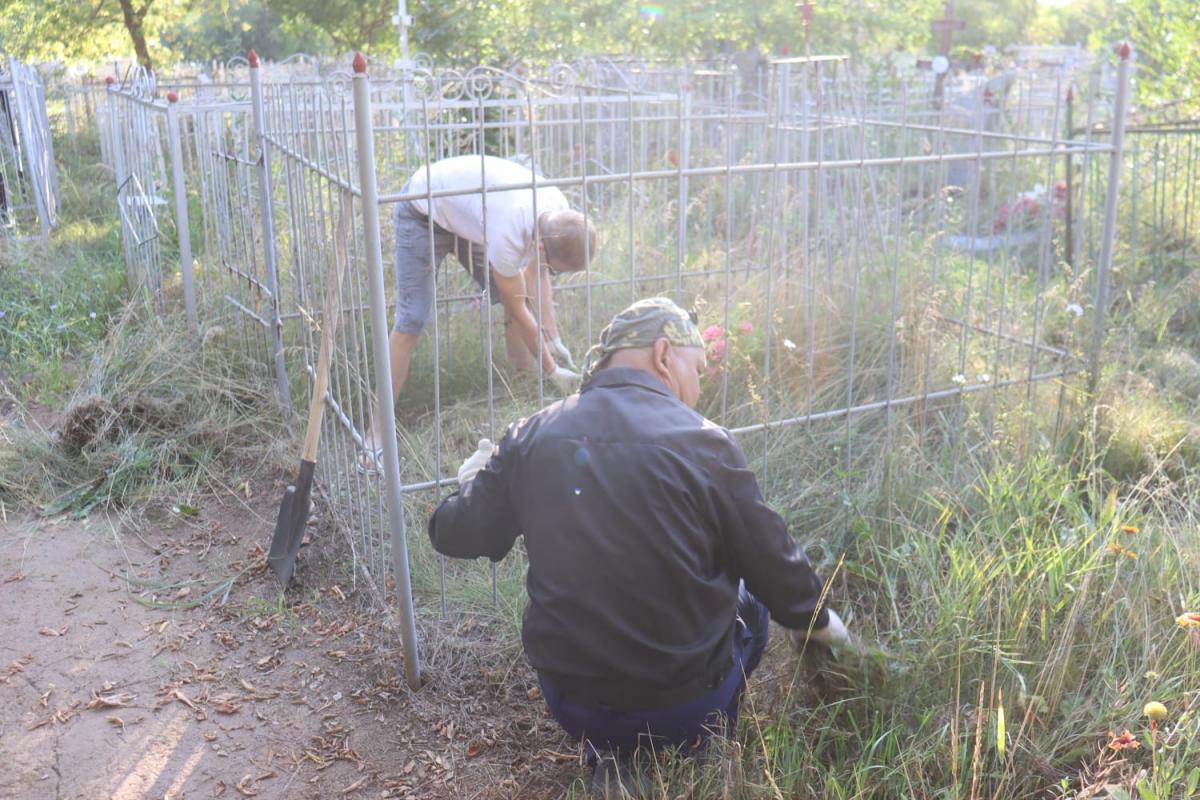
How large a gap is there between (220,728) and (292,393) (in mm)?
2286

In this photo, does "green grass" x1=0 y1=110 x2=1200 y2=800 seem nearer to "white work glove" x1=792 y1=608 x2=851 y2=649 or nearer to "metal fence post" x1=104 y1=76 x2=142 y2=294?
"white work glove" x1=792 y1=608 x2=851 y2=649

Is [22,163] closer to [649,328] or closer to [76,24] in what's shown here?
[649,328]

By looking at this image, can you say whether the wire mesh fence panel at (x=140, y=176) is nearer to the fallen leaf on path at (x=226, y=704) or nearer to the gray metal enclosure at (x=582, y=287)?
the gray metal enclosure at (x=582, y=287)

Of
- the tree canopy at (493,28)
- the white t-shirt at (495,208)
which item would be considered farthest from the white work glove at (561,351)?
the tree canopy at (493,28)

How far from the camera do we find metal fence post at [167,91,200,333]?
5523 millimetres

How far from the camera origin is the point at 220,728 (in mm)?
3152

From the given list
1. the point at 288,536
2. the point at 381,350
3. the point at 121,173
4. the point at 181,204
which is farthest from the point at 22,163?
the point at 381,350

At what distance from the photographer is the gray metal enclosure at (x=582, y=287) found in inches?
136

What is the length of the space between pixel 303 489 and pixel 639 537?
72.9 inches

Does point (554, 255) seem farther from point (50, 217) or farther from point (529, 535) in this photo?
point (50, 217)

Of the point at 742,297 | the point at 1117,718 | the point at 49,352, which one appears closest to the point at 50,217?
the point at 49,352

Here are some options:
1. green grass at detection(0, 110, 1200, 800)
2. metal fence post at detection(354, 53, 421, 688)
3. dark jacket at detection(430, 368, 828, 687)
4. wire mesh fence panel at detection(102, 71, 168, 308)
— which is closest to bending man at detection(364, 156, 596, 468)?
green grass at detection(0, 110, 1200, 800)

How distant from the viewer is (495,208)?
4.34 m

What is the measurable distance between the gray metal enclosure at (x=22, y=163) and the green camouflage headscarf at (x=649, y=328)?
7.83m
